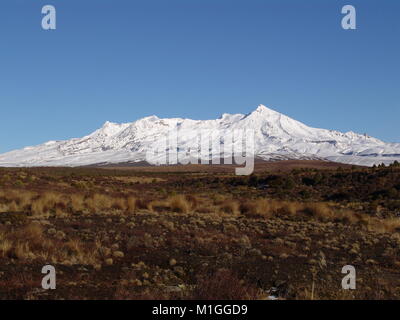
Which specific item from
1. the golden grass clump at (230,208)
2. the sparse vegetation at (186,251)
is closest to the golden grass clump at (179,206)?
the sparse vegetation at (186,251)

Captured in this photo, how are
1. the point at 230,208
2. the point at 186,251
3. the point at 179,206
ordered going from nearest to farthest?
the point at 186,251 → the point at 179,206 → the point at 230,208

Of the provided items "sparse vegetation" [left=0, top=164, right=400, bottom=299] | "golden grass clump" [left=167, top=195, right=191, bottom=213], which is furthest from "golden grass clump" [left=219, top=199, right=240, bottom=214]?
"golden grass clump" [left=167, top=195, right=191, bottom=213]

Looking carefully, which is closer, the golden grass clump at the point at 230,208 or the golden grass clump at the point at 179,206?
the golden grass clump at the point at 179,206

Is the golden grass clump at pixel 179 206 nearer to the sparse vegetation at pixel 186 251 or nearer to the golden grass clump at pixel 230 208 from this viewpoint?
the sparse vegetation at pixel 186 251

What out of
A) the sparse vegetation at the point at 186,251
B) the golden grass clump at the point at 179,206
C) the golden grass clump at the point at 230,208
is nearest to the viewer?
the sparse vegetation at the point at 186,251

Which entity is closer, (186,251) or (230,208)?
(186,251)

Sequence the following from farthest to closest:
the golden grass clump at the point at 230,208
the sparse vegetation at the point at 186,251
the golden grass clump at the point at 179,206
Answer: the golden grass clump at the point at 230,208, the golden grass clump at the point at 179,206, the sparse vegetation at the point at 186,251

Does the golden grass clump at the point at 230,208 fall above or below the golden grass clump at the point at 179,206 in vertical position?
below

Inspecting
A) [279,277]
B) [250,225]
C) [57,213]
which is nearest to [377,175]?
[250,225]

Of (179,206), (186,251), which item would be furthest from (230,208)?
(186,251)

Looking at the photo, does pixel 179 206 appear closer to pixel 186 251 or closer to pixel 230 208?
pixel 230 208

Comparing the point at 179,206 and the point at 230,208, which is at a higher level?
the point at 179,206

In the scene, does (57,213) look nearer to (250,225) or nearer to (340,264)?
(250,225)

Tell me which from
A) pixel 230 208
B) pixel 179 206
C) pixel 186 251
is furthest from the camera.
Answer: pixel 230 208
